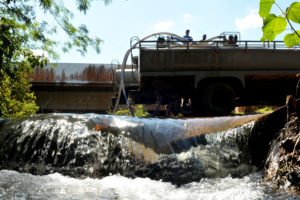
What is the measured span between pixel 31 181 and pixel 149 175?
1540mm

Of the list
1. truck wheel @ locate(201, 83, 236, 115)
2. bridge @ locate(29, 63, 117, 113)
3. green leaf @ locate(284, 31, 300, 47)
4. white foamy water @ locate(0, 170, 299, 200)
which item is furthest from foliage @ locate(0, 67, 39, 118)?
green leaf @ locate(284, 31, 300, 47)

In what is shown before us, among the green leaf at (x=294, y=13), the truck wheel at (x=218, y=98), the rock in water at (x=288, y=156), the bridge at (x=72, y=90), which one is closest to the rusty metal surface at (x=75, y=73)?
the bridge at (x=72, y=90)

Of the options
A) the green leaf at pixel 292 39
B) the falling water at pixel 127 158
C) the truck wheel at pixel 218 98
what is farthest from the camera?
the truck wheel at pixel 218 98

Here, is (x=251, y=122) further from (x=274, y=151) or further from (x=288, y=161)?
(x=288, y=161)

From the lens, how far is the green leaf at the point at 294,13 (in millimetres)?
1009

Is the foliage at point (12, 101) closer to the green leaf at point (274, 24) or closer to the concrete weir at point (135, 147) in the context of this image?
the concrete weir at point (135, 147)

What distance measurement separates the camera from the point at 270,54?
7.66 meters

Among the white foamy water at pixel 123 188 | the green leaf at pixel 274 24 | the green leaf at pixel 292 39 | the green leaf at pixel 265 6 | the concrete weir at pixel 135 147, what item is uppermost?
the green leaf at pixel 265 6

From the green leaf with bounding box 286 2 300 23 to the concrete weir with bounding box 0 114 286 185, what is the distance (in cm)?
295

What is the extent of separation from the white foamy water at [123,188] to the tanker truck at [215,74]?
4001 mm

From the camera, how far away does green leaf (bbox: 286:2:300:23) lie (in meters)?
1.01

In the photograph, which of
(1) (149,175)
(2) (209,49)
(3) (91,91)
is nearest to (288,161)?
(1) (149,175)

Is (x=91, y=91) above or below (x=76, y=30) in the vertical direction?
below

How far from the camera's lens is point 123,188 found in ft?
10.6
